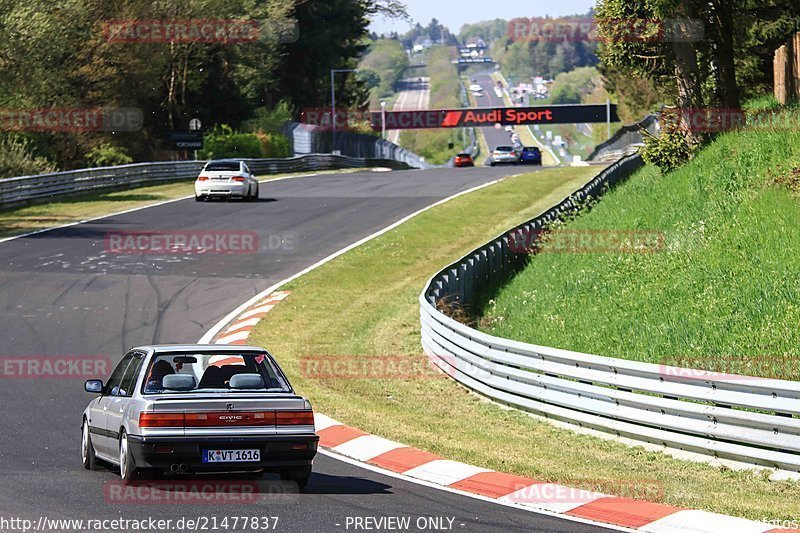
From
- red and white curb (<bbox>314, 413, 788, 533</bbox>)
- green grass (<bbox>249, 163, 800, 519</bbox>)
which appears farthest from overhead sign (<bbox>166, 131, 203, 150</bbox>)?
red and white curb (<bbox>314, 413, 788, 533</bbox>)

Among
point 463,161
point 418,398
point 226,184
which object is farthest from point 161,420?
point 463,161

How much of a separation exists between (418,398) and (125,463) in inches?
264

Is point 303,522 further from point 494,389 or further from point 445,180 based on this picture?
point 445,180

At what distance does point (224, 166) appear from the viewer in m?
40.9

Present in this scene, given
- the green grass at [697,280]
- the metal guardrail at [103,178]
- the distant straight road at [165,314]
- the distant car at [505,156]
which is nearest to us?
the distant straight road at [165,314]

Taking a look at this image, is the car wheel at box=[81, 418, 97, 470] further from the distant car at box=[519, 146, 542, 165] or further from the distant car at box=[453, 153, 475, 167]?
the distant car at box=[453, 153, 475, 167]

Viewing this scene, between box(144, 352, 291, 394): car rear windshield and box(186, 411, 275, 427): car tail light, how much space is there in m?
0.41

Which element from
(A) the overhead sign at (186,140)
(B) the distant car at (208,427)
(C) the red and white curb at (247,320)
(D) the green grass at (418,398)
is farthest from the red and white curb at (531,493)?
(A) the overhead sign at (186,140)

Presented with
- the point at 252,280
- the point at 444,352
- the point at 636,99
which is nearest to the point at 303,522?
the point at 444,352

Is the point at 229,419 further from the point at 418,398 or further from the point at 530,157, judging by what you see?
the point at 530,157

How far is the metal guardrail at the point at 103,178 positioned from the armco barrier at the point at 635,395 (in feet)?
74.3

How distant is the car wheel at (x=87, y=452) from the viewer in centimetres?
1159

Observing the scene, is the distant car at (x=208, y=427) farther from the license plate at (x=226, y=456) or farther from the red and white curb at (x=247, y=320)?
the red and white curb at (x=247, y=320)

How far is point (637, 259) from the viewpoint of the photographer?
2358cm
